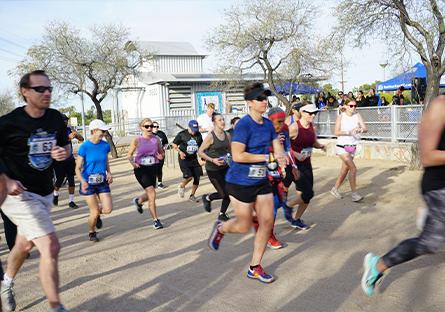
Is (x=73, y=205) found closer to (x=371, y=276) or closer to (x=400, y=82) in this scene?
(x=371, y=276)

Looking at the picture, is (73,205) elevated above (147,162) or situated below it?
below

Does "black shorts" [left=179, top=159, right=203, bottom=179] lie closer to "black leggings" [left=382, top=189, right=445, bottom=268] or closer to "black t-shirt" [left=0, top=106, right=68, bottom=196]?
"black t-shirt" [left=0, top=106, right=68, bottom=196]

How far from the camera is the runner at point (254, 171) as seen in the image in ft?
15.0

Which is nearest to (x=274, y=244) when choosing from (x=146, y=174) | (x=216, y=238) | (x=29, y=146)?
(x=216, y=238)

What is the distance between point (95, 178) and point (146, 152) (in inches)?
44.0

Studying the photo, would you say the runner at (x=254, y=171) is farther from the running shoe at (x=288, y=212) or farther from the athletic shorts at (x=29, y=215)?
the running shoe at (x=288, y=212)

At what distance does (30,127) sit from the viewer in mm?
3887

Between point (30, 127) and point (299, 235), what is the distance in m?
3.99

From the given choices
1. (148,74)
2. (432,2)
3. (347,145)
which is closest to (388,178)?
(347,145)

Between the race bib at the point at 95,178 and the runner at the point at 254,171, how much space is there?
2.56 metres

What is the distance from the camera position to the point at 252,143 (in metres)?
4.59

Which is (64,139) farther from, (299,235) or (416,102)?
(416,102)

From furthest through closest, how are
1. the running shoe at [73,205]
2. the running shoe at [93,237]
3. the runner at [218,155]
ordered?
the running shoe at [73,205] < the runner at [218,155] < the running shoe at [93,237]

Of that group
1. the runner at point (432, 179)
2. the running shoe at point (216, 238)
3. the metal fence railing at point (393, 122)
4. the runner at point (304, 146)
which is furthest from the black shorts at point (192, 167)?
the metal fence railing at point (393, 122)
